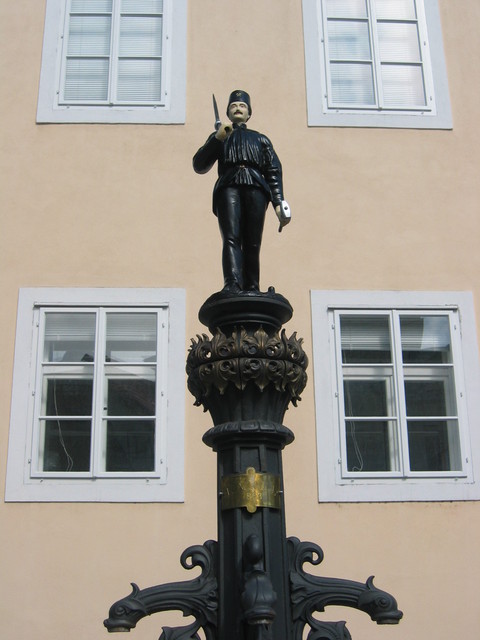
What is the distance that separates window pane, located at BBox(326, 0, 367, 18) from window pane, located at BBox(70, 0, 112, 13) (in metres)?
1.97

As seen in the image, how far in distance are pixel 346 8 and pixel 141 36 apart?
1.85 m

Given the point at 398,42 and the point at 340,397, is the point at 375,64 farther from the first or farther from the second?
the point at 340,397

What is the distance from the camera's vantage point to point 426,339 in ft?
24.0

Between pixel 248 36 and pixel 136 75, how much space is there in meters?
1.03

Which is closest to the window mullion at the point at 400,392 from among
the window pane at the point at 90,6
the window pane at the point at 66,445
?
the window pane at the point at 66,445

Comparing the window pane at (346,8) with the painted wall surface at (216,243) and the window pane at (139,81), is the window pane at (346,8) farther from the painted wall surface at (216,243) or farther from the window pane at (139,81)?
the window pane at (139,81)

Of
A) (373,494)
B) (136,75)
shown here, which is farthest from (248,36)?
(373,494)

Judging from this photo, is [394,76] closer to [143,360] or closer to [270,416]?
[143,360]

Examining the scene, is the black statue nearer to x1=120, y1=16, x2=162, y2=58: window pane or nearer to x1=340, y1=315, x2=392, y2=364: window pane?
x1=340, y1=315, x2=392, y2=364: window pane

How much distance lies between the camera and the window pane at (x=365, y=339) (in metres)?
7.22

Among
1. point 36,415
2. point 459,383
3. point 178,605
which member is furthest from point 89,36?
point 178,605

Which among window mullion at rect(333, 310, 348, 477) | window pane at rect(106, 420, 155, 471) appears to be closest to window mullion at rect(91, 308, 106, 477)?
window pane at rect(106, 420, 155, 471)

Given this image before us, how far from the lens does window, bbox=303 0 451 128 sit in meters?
7.92

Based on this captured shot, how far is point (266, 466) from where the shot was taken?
4.07 metres
